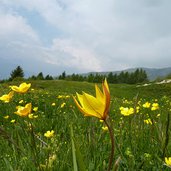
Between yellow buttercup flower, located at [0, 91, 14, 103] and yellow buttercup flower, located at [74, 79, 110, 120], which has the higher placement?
yellow buttercup flower, located at [74, 79, 110, 120]

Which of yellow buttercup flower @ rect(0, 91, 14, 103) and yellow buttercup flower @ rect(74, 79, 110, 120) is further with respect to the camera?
yellow buttercup flower @ rect(0, 91, 14, 103)

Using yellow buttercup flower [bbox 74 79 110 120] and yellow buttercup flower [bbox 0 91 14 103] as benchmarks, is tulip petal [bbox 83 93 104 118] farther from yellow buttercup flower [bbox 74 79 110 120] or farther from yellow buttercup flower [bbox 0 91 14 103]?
yellow buttercup flower [bbox 0 91 14 103]

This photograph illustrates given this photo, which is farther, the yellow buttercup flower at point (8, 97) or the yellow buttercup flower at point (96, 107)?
the yellow buttercup flower at point (8, 97)

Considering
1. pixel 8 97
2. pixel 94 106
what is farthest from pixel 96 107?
pixel 8 97

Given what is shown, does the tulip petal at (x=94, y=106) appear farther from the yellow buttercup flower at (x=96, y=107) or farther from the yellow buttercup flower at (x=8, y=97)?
the yellow buttercup flower at (x=8, y=97)

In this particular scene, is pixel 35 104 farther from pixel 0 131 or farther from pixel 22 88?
pixel 0 131

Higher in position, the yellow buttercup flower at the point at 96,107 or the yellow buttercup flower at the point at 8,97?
the yellow buttercup flower at the point at 96,107

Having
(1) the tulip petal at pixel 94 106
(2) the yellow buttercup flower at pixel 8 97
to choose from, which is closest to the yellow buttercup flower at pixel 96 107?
(1) the tulip petal at pixel 94 106

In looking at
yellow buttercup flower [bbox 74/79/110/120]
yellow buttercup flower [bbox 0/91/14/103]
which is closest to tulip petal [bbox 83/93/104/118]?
yellow buttercup flower [bbox 74/79/110/120]

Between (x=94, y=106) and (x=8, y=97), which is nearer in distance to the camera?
(x=94, y=106)

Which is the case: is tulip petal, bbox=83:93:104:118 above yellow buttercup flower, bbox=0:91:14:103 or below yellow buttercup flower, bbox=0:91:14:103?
above

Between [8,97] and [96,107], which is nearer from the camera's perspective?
[96,107]

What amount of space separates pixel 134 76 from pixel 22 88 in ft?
431

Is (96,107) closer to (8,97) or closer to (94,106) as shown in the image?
(94,106)
